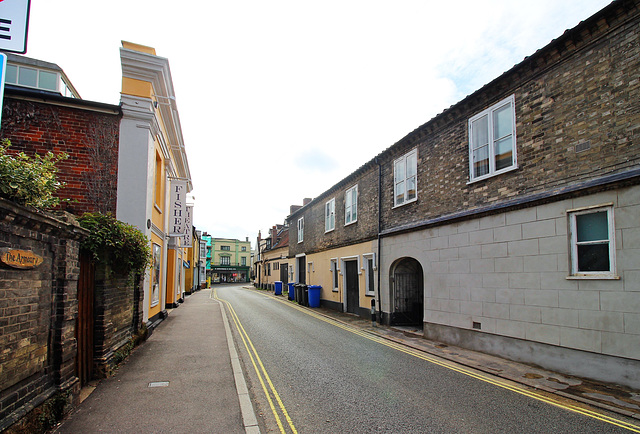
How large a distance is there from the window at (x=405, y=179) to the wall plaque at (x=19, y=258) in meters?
10.5

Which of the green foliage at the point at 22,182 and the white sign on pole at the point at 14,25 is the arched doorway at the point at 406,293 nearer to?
the green foliage at the point at 22,182

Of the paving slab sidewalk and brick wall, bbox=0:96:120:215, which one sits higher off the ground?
brick wall, bbox=0:96:120:215

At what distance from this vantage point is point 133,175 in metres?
9.98

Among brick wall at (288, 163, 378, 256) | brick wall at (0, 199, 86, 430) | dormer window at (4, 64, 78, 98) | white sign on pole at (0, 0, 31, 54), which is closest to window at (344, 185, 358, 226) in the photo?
brick wall at (288, 163, 378, 256)

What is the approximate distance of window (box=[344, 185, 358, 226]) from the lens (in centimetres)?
1784

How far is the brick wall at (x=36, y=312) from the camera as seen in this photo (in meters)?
3.81

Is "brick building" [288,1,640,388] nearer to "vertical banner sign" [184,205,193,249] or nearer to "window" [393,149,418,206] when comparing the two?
"window" [393,149,418,206]

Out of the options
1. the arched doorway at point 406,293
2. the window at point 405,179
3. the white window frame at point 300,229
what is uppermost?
the window at point 405,179

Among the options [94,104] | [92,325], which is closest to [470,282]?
[92,325]

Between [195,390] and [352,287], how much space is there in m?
12.5

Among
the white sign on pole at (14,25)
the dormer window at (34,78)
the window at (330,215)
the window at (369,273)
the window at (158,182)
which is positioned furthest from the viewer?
the window at (330,215)

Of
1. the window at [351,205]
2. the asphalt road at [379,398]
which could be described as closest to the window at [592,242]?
the asphalt road at [379,398]

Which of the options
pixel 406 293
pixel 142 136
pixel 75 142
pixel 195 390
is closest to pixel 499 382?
pixel 195 390

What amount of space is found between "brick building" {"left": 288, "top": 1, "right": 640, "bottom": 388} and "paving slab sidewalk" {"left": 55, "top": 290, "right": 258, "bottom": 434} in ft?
20.0
